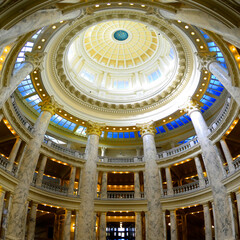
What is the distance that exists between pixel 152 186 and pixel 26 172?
12.7 meters

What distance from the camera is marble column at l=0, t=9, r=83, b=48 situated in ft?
34.3

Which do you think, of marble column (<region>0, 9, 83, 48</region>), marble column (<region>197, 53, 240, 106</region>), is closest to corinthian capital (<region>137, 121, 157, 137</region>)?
marble column (<region>197, 53, 240, 106</region>)

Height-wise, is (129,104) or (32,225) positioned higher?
(129,104)

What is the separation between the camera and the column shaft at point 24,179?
1719 centimetres

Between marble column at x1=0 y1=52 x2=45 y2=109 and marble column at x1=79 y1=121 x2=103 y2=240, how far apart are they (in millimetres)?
10781

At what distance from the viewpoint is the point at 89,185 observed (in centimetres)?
2388

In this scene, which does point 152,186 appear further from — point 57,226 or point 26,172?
point 26,172

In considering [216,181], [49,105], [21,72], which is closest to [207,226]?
[216,181]

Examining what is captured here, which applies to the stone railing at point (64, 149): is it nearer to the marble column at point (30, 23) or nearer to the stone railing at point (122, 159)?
the stone railing at point (122, 159)

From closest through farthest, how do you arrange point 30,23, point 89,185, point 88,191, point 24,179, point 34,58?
point 30,23 < point 24,179 < point 34,58 < point 88,191 < point 89,185

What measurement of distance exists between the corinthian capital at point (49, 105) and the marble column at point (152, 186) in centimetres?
1097

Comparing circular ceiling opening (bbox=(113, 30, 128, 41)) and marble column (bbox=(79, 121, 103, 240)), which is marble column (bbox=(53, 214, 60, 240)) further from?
circular ceiling opening (bbox=(113, 30, 128, 41))

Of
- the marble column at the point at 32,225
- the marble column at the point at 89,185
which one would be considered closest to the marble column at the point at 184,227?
the marble column at the point at 89,185

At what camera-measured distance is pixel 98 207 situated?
2366 centimetres
